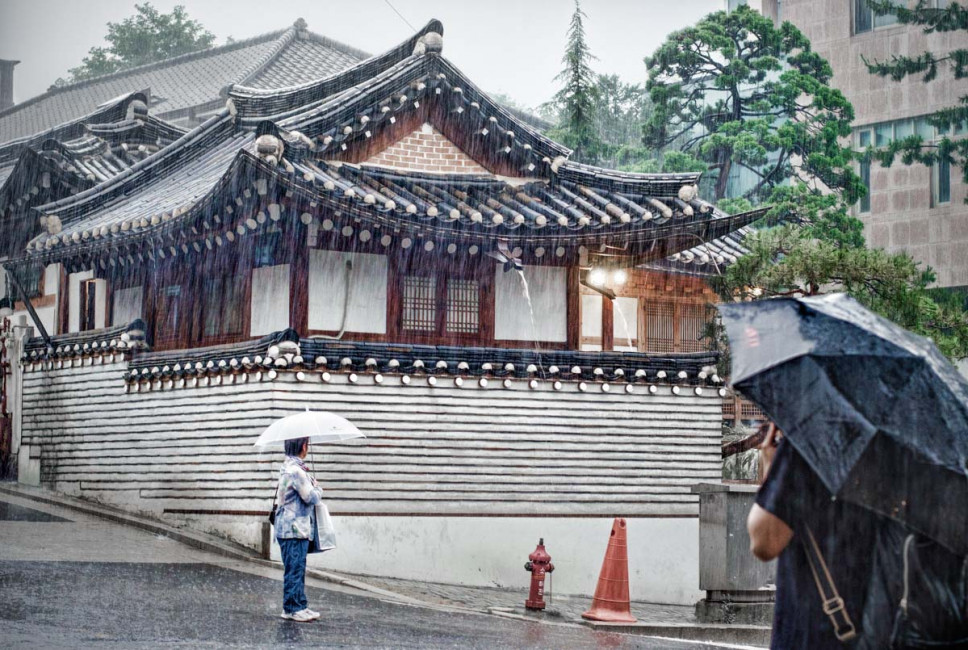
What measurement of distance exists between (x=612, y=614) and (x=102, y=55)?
1886 inches

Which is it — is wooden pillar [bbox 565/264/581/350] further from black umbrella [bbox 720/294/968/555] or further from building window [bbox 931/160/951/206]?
building window [bbox 931/160/951/206]

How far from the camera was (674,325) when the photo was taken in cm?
2306

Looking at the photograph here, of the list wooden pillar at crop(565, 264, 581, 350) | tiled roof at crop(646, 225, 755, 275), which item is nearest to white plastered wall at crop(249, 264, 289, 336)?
wooden pillar at crop(565, 264, 581, 350)

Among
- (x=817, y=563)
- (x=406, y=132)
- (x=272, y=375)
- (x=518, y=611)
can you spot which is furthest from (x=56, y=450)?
(x=817, y=563)

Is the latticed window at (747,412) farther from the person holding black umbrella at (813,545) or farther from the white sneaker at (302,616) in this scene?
the person holding black umbrella at (813,545)

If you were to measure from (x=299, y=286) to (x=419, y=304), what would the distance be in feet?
6.43

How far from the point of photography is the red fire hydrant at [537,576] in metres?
14.3

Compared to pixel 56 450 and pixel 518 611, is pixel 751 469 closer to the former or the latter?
pixel 518 611

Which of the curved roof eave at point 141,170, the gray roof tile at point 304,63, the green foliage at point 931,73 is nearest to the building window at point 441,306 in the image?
the curved roof eave at point 141,170

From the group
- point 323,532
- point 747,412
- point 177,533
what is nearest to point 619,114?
point 747,412

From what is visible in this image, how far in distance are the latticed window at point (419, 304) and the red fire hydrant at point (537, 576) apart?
5.08 m

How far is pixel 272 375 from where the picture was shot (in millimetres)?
16031

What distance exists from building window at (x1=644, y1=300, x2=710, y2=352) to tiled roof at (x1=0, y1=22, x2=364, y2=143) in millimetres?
12108

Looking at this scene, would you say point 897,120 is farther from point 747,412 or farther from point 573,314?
point 573,314
